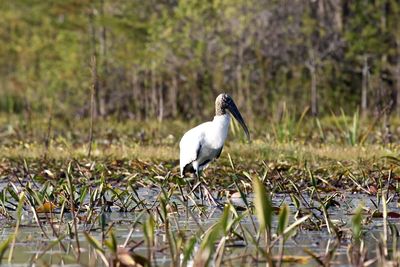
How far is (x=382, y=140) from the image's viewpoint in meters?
13.3

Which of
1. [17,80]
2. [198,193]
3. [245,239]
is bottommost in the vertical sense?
[17,80]

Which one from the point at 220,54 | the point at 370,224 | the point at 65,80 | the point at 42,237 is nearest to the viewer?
the point at 42,237

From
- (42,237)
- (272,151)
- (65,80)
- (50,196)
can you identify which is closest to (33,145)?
(272,151)

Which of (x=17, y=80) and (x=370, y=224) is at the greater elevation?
(x=370, y=224)

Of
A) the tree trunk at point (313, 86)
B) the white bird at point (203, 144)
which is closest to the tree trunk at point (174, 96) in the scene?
the tree trunk at point (313, 86)

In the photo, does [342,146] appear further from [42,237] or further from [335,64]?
[335,64]

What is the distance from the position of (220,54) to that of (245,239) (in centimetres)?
1417

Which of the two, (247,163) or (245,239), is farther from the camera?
(247,163)

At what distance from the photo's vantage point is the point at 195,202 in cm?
714

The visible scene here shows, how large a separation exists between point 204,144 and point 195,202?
2283 mm

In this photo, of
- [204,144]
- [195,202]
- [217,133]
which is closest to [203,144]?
[204,144]

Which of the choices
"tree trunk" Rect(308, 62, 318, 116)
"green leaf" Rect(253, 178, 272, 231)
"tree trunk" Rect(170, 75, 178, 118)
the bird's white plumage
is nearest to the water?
"green leaf" Rect(253, 178, 272, 231)

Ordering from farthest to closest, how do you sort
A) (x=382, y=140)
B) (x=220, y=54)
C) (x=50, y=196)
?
(x=220, y=54) < (x=382, y=140) < (x=50, y=196)

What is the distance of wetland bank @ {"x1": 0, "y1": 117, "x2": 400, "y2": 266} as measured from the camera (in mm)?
4887
